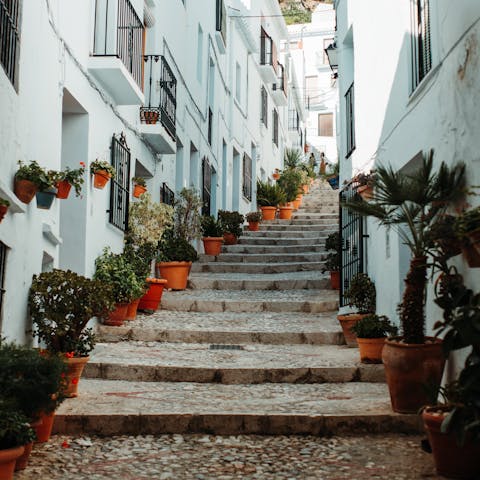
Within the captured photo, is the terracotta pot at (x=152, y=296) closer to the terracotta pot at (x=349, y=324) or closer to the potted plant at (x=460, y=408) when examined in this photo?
the terracotta pot at (x=349, y=324)

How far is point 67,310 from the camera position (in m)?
6.08

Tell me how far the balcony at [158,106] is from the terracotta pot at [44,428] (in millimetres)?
6060

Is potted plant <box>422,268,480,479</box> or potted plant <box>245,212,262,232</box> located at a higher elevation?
potted plant <box>245,212,262,232</box>

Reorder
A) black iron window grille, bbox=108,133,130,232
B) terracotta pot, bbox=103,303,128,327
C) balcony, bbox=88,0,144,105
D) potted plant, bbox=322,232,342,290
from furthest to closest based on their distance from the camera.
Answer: potted plant, bbox=322,232,342,290, black iron window grille, bbox=108,133,130,232, terracotta pot, bbox=103,303,128,327, balcony, bbox=88,0,144,105

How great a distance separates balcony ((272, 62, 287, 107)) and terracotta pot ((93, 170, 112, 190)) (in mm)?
17551

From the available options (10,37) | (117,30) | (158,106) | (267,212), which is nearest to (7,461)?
(10,37)

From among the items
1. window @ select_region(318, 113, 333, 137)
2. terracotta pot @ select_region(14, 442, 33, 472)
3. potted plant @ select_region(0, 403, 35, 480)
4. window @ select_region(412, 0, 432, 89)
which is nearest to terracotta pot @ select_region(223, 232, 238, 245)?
window @ select_region(412, 0, 432, 89)

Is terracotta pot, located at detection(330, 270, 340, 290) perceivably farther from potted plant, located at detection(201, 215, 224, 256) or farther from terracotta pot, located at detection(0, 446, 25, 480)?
terracotta pot, located at detection(0, 446, 25, 480)

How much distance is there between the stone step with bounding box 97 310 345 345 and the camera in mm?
8492

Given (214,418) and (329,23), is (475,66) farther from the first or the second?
(329,23)

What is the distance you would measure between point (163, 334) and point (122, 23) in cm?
385

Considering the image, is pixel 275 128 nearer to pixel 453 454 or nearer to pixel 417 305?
pixel 417 305

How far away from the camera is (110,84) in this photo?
8484 mm

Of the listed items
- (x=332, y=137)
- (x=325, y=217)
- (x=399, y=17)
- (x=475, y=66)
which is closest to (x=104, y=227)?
(x=399, y=17)
